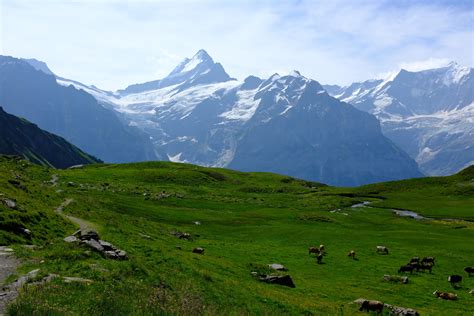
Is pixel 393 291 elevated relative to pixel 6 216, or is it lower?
lower

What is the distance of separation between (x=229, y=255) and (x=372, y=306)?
19.5 metres

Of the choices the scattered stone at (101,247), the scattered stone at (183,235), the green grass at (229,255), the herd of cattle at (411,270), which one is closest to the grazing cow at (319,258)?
the herd of cattle at (411,270)

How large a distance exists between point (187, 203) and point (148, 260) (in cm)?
6460

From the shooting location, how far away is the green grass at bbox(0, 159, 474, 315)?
76.4 ft

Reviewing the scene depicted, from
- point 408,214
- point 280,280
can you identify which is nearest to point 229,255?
point 280,280

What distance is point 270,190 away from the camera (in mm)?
149250

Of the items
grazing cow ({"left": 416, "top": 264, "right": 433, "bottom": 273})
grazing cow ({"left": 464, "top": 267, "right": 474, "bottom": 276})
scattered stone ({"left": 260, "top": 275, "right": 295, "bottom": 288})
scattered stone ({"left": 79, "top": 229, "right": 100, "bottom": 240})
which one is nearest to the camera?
scattered stone ({"left": 79, "top": 229, "right": 100, "bottom": 240})

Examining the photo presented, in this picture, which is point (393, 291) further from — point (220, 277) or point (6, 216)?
point (6, 216)

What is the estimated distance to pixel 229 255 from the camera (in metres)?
48.6

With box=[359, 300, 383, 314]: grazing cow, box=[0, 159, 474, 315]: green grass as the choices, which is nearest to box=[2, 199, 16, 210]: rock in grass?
box=[0, 159, 474, 315]: green grass

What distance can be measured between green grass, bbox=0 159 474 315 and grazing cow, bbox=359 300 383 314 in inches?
34.3

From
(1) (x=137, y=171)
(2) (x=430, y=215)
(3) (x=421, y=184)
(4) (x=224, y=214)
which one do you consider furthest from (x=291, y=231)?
(3) (x=421, y=184)

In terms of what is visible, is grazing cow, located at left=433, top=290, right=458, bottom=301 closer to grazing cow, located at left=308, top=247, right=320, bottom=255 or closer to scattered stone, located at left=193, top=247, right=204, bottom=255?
grazing cow, located at left=308, top=247, right=320, bottom=255

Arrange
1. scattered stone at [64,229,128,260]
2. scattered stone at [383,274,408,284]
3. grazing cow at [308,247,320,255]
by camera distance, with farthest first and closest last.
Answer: grazing cow at [308,247,320,255]
scattered stone at [383,274,408,284]
scattered stone at [64,229,128,260]
